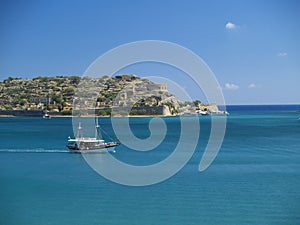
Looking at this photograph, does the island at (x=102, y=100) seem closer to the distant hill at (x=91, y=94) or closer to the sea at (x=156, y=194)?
the distant hill at (x=91, y=94)

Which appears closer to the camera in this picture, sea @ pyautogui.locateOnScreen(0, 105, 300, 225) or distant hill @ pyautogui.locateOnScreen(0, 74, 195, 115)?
sea @ pyautogui.locateOnScreen(0, 105, 300, 225)

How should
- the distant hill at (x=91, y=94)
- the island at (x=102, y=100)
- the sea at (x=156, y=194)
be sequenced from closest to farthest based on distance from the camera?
the sea at (x=156, y=194), the island at (x=102, y=100), the distant hill at (x=91, y=94)

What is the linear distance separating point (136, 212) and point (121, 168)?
546 centimetres

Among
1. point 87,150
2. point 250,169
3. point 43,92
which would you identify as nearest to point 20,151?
point 87,150

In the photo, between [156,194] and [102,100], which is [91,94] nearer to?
[102,100]

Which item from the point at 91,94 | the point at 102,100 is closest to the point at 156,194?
the point at 91,94

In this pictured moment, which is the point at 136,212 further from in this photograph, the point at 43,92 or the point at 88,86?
the point at 43,92

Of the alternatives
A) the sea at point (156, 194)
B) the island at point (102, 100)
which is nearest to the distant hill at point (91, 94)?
the island at point (102, 100)

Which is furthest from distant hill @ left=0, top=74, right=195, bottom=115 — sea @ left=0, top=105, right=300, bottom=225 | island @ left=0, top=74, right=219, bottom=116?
sea @ left=0, top=105, right=300, bottom=225

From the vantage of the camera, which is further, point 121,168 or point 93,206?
point 121,168

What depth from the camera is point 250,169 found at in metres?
13.6

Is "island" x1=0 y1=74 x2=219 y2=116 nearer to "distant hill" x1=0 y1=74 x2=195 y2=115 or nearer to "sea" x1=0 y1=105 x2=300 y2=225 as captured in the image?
"distant hill" x1=0 y1=74 x2=195 y2=115

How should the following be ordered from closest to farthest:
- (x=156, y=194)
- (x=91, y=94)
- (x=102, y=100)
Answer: (x=156, y=194) → (x=91, y=94) → (x=102, y=100)

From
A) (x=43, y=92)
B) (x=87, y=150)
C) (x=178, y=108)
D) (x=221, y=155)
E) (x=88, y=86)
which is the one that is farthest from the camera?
(x=43, y=92)
